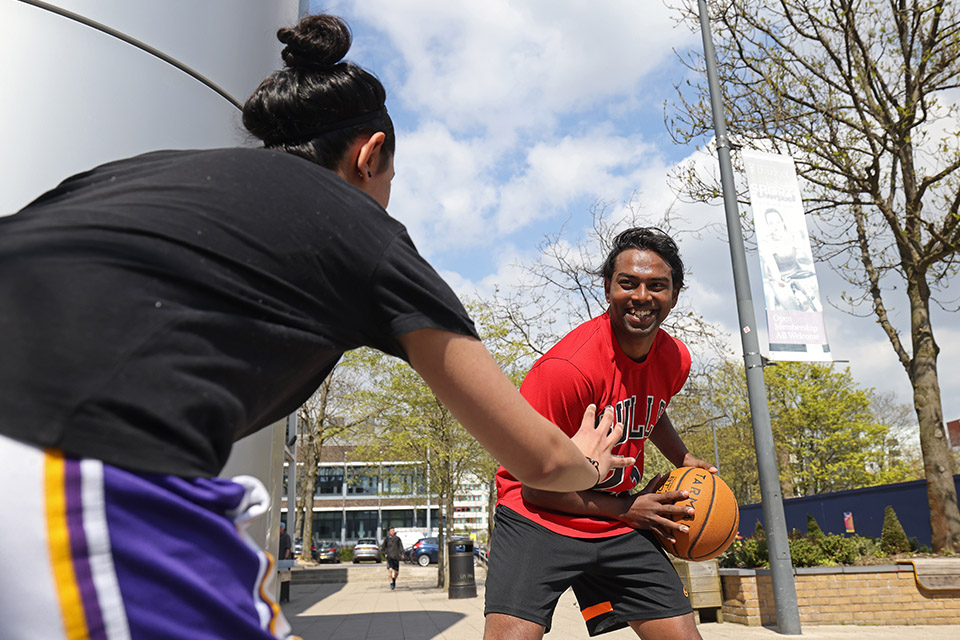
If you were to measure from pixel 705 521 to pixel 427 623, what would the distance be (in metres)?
10.8

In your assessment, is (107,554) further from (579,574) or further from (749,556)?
(749,556)

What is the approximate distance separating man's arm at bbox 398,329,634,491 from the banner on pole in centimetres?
994

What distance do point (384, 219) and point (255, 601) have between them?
2.03 ft

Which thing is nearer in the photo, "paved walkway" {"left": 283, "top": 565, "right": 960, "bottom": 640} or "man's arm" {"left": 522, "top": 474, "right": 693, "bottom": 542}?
"man's arm" {"left": 522, "top": 474, "right": 693, "bottom": 542}

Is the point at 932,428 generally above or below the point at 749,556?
above

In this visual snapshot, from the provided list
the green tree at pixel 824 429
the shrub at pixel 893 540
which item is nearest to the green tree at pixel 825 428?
the green tree at pixel 824 429

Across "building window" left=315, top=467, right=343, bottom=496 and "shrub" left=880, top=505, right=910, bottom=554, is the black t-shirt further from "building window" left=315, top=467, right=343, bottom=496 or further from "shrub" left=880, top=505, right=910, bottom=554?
"building window" left=315, top=467, right=343, bottom=496

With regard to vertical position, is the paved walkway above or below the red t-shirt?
below

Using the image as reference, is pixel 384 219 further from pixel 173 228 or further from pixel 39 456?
pixel 39 456

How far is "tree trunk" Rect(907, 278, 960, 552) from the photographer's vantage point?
12.7m

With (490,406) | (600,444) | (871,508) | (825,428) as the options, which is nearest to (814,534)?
(871,508)

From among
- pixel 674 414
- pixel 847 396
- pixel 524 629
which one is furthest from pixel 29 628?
pixel 847 396

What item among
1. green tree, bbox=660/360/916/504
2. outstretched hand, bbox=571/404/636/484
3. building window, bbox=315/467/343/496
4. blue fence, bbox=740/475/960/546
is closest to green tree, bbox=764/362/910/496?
green tree, bbox=660/360/916/504

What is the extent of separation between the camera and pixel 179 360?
1.02m
